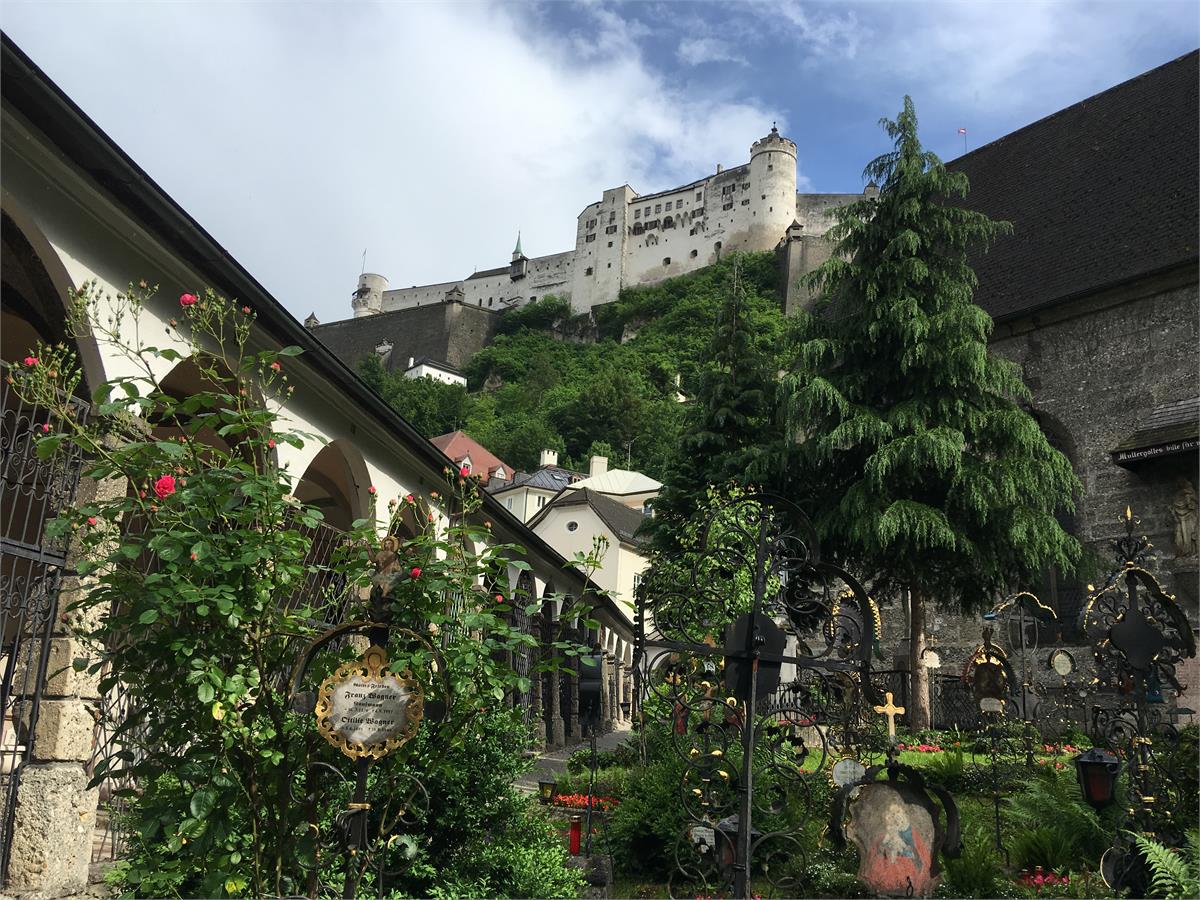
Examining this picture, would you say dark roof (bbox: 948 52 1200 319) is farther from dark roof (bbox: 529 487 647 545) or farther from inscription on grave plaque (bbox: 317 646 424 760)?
dark roof (bbox: 529 487 647 545)

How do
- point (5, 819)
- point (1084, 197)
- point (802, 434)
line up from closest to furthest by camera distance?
point (5, 819), point (802, 434), point (1084, 197)

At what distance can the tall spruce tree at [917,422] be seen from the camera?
17.6 meters

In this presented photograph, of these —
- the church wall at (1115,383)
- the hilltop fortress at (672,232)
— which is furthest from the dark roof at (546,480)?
the church wall at (1115,383)

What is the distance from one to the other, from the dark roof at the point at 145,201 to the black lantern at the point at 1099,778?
3727 mm

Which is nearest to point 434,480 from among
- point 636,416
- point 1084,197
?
point 1084,197

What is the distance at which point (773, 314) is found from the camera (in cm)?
7806

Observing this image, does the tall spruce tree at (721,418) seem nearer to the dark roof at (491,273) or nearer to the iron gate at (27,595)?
the iron gate at (27,595)

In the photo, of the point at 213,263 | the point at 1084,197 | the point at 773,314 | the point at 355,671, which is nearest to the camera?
the point at 355,671

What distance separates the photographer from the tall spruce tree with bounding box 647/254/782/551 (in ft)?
78.5

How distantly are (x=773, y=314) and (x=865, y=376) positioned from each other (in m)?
59.9

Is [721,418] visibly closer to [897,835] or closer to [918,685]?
[918,685]

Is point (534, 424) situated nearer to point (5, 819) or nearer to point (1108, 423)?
point (1108, 423)

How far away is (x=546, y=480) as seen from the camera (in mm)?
62406

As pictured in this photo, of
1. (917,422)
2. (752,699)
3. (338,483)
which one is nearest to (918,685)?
(917,422)
